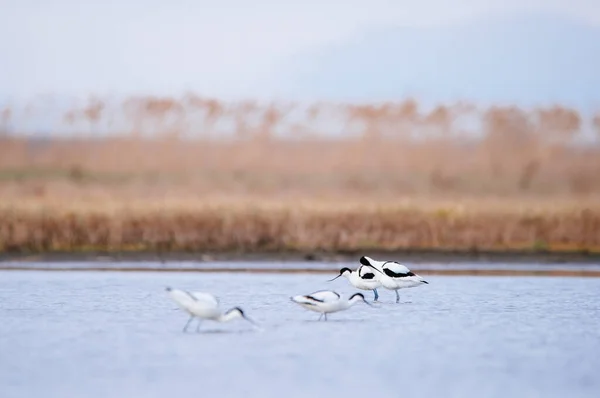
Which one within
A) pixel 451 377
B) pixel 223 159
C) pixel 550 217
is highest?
pixel 223 159

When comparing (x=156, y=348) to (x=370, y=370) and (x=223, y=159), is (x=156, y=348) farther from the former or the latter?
(x=223, y=159)

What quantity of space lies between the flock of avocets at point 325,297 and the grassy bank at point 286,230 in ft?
27.4

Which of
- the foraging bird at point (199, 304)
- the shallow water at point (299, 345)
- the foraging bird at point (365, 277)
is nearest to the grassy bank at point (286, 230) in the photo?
the shallow water at point (299, 345)

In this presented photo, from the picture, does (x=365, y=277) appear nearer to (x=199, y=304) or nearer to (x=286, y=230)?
(x=199, y=304)

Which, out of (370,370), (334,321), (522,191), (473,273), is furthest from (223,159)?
(370,370)

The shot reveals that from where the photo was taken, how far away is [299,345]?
38.4 feet

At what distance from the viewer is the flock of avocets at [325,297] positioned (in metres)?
12.1

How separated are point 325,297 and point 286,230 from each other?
11845 millimetres

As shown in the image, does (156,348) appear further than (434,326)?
No

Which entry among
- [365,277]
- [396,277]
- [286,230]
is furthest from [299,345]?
[286,230]

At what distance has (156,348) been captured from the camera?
11.5 meters

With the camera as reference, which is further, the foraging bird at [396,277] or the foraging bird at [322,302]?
the foraging bird at [396,277]

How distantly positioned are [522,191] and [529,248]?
19777 mm

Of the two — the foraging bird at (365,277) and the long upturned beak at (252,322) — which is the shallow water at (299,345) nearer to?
the long upturned beak at (252,322)
